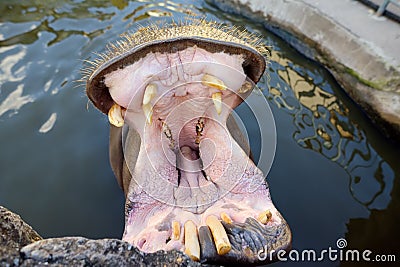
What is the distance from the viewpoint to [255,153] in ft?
10.6

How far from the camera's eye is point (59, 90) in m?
4.03

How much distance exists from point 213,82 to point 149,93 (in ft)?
0.94

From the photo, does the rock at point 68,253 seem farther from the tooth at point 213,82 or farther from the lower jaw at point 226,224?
the tooth at point 213,82

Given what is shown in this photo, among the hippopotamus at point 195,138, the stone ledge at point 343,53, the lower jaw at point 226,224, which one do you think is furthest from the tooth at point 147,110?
the stone ledge at point 343,53

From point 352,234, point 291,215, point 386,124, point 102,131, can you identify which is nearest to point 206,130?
point 291,215

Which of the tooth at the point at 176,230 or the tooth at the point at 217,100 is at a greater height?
the tooth at the point at 217,100

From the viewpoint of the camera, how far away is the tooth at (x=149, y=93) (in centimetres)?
170

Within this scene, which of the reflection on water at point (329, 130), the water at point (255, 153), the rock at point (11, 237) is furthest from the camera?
the reflection on water at point (329, 130)

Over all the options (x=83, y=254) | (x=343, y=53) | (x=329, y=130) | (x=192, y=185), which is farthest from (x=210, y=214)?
(x=343, y=53)

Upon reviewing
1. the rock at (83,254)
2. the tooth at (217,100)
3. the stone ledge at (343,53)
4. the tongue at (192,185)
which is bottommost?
the rock at (83,254)

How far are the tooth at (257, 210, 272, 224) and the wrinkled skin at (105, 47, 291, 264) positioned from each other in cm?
1

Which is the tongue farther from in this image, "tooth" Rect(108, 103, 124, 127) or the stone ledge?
the stone ledge

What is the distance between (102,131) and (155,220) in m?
1.96

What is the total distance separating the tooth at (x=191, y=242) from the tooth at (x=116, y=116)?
1.78ft
